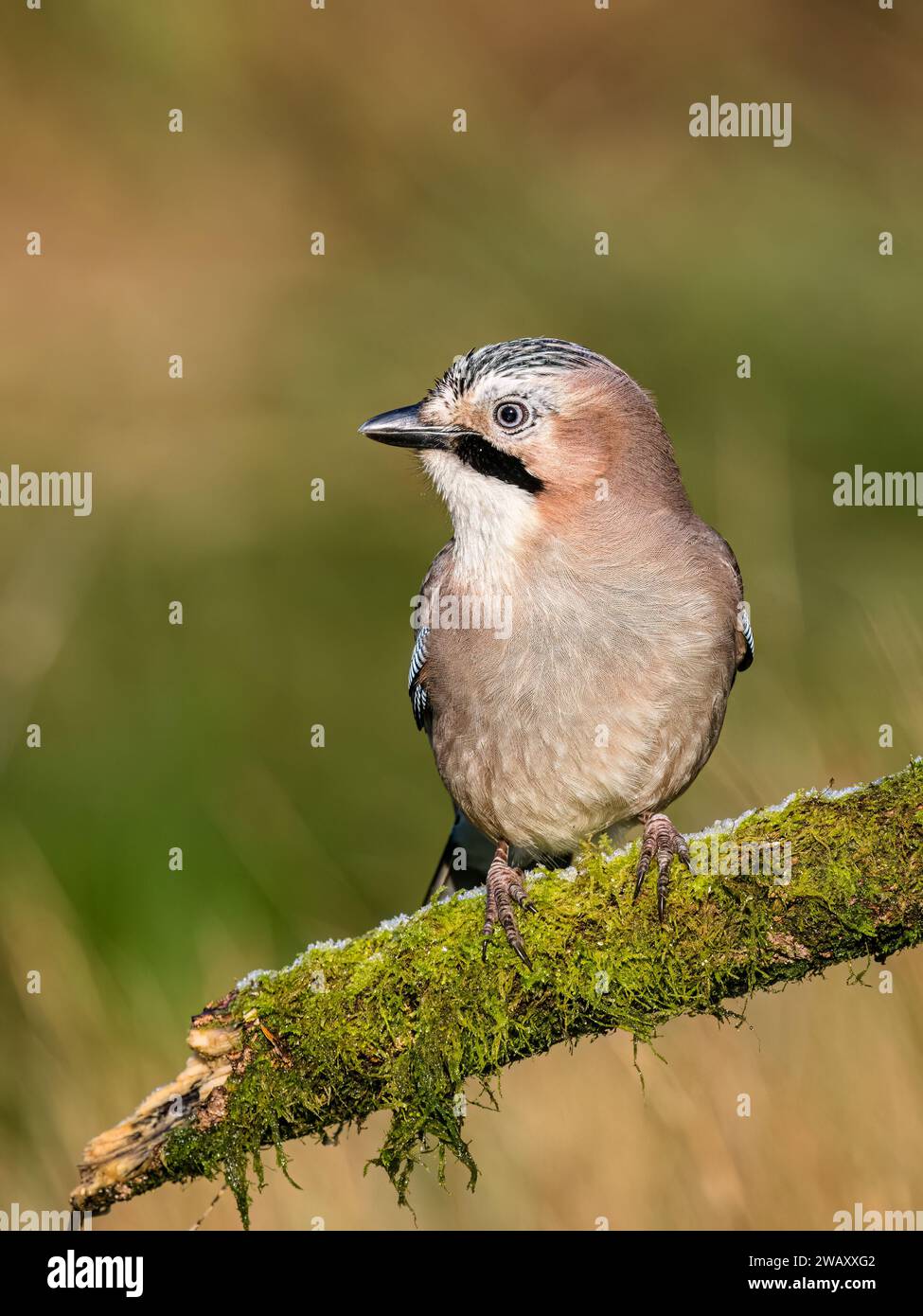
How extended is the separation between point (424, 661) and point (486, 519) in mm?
826

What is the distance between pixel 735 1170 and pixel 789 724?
7.32 feet

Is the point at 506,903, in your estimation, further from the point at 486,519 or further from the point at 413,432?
the point at 413,432

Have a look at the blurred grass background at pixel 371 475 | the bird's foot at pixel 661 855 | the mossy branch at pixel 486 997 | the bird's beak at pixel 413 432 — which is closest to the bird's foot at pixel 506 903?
the mossy branch at pixel 486 997

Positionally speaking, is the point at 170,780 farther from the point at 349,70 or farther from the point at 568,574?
the point at 349,70

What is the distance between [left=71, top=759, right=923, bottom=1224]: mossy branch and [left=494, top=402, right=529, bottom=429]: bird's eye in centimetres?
174

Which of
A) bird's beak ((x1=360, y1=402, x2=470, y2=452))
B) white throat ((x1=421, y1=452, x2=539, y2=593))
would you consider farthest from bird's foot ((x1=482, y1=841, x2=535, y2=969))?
bird's beak ((x1=360, y1=402, x2=470, y2=452))

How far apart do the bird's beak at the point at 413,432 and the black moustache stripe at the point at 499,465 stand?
0.08 metres

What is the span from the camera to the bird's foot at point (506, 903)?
4559 mm

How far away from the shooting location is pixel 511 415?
5277 mm

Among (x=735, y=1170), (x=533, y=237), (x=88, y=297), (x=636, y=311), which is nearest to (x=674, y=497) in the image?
(x=735, y=1170)

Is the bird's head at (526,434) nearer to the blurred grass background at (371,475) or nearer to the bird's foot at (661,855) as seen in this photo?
the blurred grass background at (371,475)

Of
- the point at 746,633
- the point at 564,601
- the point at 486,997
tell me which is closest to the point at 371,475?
the point at 746,633

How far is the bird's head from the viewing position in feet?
Result: 17.3

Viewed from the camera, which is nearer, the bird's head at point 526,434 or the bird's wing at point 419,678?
the bird's head at point 526,434
